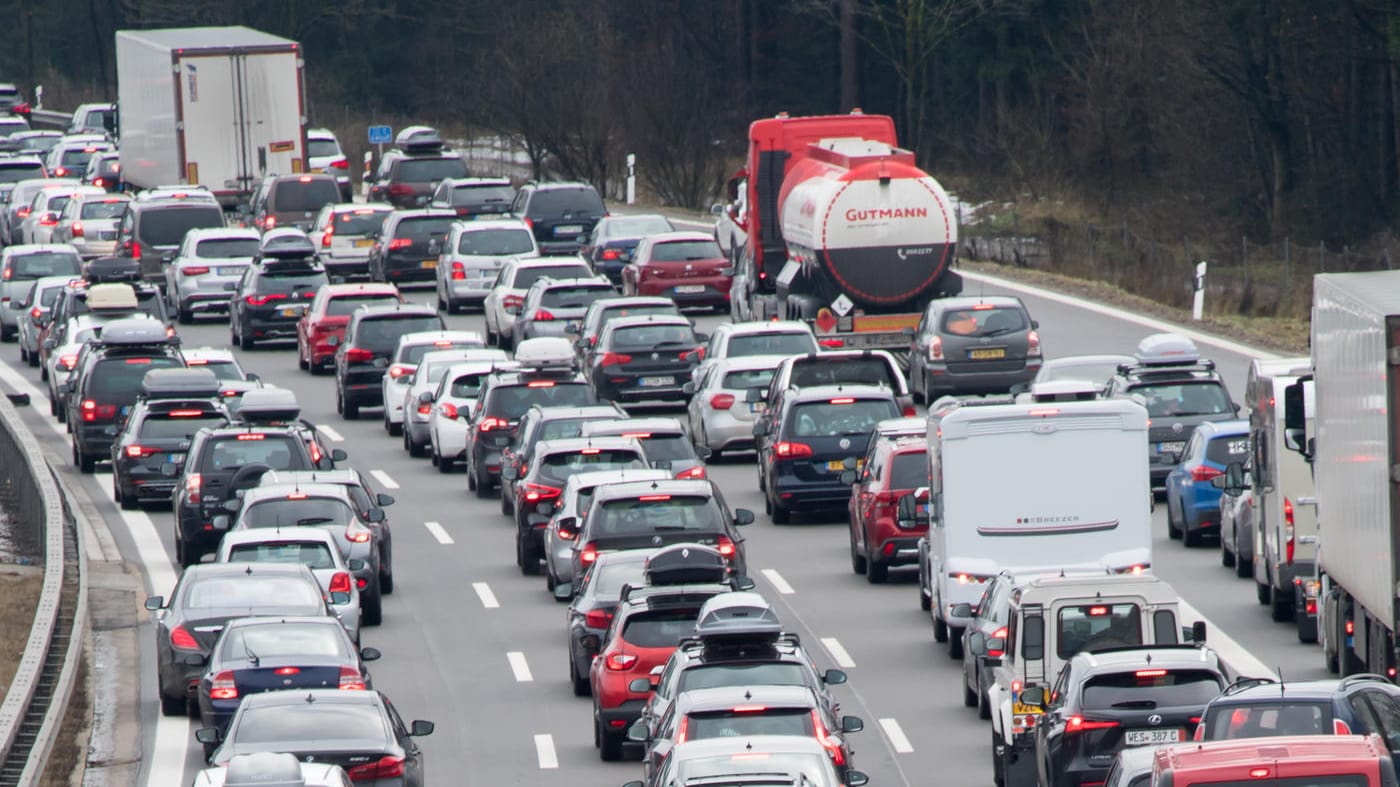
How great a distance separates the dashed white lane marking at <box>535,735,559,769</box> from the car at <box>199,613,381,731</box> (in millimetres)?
1468

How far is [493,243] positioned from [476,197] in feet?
34.2

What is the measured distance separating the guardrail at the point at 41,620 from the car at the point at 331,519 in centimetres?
187

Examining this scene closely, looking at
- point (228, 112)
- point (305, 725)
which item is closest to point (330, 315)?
point (228, 112)

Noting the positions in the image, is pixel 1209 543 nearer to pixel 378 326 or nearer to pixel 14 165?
pixel 378 326

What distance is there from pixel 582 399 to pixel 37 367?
17176 millimetres

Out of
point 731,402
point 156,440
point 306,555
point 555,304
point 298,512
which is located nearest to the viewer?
point 306,555

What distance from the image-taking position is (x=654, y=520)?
28438 mm

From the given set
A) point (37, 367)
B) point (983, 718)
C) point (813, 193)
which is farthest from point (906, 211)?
point (983, 718)

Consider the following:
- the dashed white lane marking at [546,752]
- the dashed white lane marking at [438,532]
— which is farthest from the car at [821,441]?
the dashed white lane marking at [546,752]

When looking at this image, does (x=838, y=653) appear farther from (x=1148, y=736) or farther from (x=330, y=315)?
(x=330, y=315)

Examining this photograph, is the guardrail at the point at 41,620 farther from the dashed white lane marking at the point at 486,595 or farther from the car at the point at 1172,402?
the car at the point at 1172,402

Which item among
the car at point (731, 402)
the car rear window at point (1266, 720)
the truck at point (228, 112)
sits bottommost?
the car at point (731, 402)

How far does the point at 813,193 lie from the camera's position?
146ft

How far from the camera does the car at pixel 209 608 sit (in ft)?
81.2
